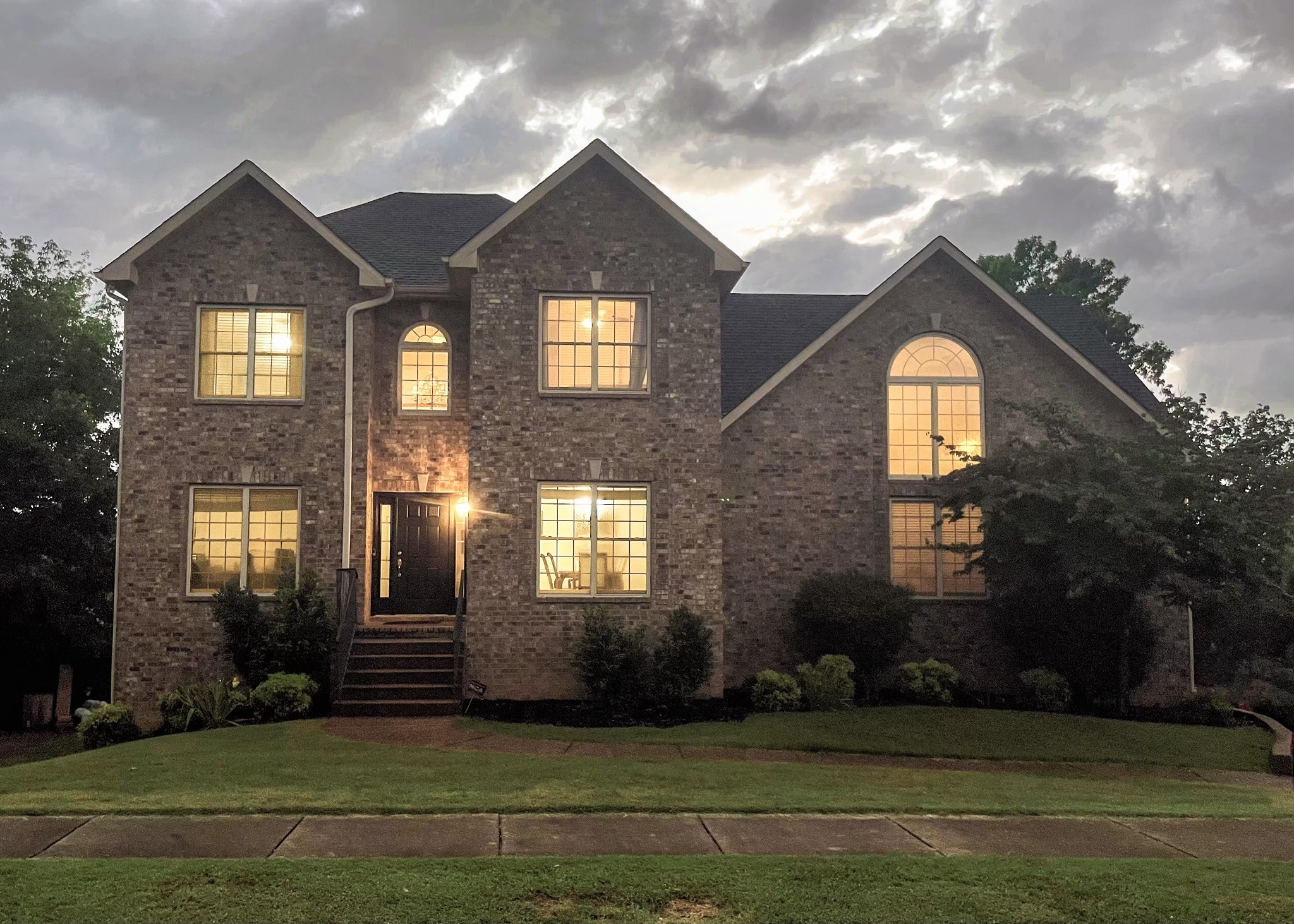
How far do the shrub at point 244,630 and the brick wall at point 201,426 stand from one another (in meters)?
1.06

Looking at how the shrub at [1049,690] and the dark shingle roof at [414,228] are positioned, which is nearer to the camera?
the shrub at [1049,690]

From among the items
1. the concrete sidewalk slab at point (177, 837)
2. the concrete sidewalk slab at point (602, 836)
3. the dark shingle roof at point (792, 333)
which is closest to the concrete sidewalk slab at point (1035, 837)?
the concrete sidewalk slab at point (602, 836)

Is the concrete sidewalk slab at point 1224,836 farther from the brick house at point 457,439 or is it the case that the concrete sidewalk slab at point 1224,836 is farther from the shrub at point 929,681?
the brick house at point 457,439

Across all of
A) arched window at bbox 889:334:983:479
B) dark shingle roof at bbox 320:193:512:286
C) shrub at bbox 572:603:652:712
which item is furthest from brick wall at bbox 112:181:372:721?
arched window at bbox 889:334:983:479

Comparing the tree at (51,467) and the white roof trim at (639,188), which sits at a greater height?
the white roof trim at (639,188)

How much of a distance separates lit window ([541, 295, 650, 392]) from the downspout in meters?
2.72

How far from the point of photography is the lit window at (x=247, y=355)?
16.5m

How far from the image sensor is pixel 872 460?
18.1 metres

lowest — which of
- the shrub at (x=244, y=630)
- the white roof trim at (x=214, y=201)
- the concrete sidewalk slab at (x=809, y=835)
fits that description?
the concrete sidewalk slab at (x=809, y=835)

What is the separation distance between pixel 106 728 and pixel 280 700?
2343 millimetres

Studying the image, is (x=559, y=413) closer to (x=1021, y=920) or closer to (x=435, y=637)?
(x=435, y=637)

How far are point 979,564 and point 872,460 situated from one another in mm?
2623

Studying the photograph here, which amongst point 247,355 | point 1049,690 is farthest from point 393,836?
point 1049,690

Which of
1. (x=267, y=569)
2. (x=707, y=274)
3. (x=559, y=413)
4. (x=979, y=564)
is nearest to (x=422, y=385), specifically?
(x=559, y=413)
